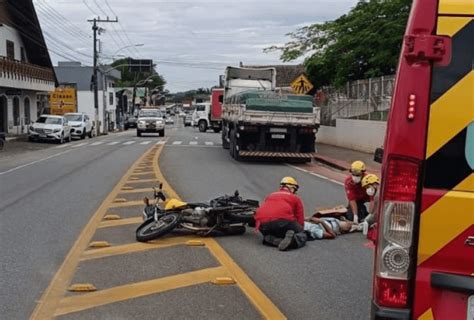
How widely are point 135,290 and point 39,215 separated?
5016 mm

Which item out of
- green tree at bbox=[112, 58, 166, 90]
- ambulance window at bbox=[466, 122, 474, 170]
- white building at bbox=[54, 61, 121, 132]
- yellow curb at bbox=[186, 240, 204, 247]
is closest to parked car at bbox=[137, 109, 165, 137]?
white building at bbox=[54, 61, 121, 132]

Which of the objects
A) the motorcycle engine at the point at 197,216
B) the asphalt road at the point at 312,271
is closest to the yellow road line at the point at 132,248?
the motorcycle engine at the point at 197,216

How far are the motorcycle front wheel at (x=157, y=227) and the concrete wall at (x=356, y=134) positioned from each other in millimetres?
14549

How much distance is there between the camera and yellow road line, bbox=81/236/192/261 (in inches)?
306

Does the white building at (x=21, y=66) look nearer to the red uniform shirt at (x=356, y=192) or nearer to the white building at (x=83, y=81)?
the white building at (x=83, y=81)

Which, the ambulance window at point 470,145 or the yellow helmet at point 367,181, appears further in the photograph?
the yellow helmet at point 367,181

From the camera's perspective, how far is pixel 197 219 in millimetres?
8852

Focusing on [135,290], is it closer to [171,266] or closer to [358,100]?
[171,266]

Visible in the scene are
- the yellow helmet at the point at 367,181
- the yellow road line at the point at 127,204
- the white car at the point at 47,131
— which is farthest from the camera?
the white car at the point at 47,131

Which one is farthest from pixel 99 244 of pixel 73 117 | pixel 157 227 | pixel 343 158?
pixel 73 117

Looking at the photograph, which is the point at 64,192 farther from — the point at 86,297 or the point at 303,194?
the point at 86,297

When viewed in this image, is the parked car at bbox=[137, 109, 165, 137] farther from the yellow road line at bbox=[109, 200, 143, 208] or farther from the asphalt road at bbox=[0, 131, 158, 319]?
the yellow road line at bbox=[109, 200, 143, 208]

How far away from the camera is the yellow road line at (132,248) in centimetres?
777

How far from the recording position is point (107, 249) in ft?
26.6
